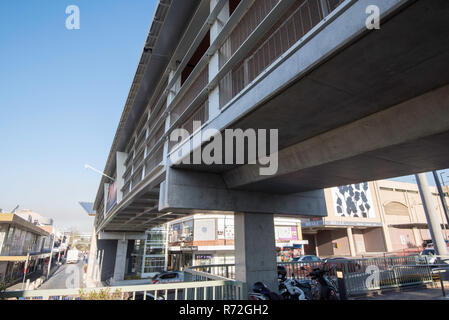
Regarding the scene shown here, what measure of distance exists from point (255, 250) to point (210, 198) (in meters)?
2.26

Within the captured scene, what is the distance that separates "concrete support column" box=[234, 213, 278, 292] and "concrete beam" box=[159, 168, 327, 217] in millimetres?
420

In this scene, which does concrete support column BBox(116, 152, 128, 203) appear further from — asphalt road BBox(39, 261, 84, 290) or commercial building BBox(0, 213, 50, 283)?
commercial building BBox(0, 213, 50, 283)

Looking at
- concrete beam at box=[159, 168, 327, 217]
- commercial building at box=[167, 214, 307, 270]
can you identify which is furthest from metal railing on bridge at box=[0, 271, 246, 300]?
commercial building at box=[167, 214, 307, 270]

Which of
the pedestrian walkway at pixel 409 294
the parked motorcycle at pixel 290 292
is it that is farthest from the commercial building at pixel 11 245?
the pedestrian walkway at pixel 409 294

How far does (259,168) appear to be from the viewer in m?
7.27

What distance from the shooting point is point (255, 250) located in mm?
8219

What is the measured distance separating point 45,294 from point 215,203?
506 cm

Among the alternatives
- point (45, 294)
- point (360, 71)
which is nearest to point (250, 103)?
point (360, 71)

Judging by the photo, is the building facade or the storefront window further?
the building facade

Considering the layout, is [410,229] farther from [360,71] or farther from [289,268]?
[360,71]

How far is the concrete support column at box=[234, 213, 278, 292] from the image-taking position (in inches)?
313

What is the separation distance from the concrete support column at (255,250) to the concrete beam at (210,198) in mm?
420

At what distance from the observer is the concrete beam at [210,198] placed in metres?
7.69

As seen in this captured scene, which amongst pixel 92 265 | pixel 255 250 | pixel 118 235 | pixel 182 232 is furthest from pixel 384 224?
pixel 92 265
